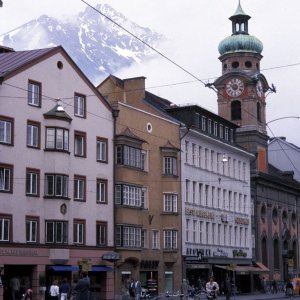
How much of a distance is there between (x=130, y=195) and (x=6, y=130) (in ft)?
42.9

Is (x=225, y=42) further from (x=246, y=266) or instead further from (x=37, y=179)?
(x=37, y=179)

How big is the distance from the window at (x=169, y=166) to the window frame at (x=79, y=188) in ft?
35.8

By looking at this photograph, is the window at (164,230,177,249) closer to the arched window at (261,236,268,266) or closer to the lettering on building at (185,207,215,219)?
the lettering on building at (185,207,215,219)

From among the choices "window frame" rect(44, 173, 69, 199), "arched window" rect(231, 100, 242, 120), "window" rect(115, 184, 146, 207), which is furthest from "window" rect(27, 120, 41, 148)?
"arched window" rect(231, 100, 242, 120)

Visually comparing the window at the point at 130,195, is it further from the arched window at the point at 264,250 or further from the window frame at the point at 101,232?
the arched window at the point at 264,250

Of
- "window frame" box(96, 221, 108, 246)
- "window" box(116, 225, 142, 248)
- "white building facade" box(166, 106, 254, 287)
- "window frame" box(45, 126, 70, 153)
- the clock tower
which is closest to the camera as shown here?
"window frame" box(45, 126, 70, 153)

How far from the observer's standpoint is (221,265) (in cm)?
7475

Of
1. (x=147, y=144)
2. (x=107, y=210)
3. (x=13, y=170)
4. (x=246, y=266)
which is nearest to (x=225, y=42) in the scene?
(x=246, y=266)

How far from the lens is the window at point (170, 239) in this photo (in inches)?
2539

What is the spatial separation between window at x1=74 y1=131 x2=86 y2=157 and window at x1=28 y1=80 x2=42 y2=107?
4.13 meters

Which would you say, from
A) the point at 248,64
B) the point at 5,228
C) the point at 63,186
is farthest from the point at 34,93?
the point at 248,64

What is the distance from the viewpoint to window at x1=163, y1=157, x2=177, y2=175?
65.4 metres

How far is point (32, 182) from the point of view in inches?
2048

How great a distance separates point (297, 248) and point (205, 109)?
33142 millimetres
